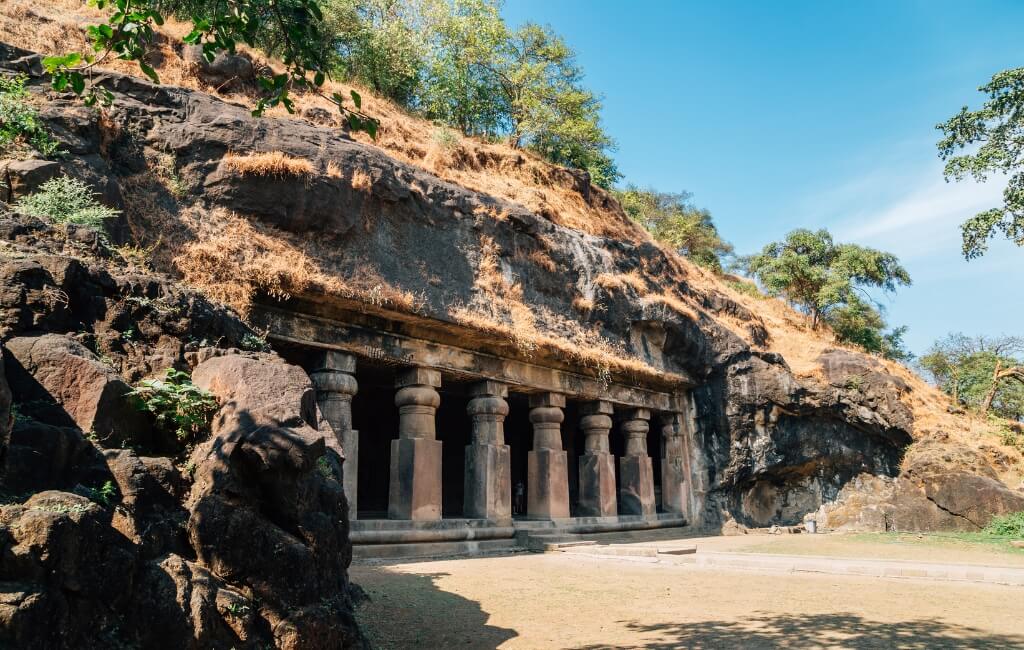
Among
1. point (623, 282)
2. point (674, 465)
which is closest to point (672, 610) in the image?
point (623, 282)

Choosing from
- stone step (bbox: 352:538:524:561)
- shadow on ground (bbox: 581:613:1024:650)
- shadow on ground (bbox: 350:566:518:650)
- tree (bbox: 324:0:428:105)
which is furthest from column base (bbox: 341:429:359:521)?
tree (bbox: 324:0:428:105)

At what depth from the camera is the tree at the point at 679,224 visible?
35.5 m

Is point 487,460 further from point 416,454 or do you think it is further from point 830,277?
point 830,277

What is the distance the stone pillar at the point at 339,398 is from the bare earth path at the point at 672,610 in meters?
2.01

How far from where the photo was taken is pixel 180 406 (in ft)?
15.8

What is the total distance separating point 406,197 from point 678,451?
9750mm

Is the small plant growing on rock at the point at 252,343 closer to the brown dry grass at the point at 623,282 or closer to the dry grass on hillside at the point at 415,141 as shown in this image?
the dry grass on hillside at the point at 415,141

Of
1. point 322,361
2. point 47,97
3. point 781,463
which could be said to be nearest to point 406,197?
point 322,361

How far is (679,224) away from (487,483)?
26056 mm

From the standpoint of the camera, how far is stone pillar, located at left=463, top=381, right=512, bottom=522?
13.7 metres

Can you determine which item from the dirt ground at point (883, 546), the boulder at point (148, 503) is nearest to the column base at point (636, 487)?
the dirt ground at point (883, 546)

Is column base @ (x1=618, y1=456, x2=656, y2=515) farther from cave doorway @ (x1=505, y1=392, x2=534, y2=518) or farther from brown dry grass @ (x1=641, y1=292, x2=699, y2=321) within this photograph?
brown dry grass @ (x1=641, y1=292, x2=699, y2=321)

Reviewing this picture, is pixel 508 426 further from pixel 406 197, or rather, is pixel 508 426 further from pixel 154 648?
pixel 154 648

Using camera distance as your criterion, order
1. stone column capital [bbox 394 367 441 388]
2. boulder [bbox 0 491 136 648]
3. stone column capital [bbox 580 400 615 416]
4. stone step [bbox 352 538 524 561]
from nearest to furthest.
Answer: boulder [bbox 0 491 136 648], stone step [bbox 352 538 524 561], stone column capital [bbox 394 367 441 388], stone column capital [bbox 580 400 615 416]
